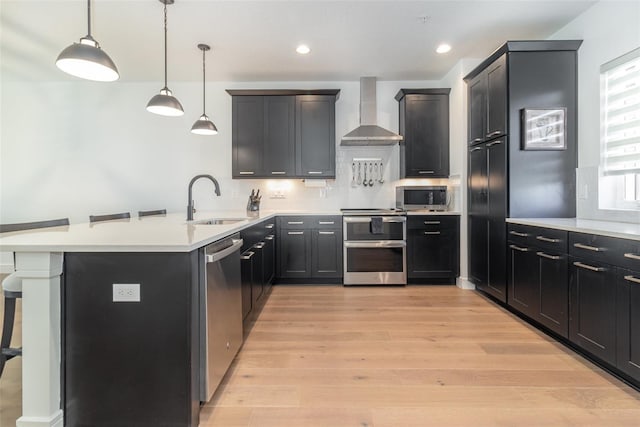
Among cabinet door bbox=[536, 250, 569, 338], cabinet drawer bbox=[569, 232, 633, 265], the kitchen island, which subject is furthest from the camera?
cabinet door bbox=[536, 250, 569, 338]

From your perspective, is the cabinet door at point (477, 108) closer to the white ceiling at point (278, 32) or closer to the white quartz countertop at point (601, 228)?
the white ceiling at point (278, 32)

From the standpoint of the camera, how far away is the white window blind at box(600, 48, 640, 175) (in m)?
2.33

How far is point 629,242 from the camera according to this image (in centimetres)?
172

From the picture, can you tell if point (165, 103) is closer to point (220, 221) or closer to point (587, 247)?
point (220, 221)

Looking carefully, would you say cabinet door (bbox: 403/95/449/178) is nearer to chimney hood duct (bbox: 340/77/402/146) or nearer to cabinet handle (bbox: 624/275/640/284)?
chimney hood duct (bbox: 340/77/402/146)

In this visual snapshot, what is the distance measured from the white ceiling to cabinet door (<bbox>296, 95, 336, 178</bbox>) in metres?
0.41

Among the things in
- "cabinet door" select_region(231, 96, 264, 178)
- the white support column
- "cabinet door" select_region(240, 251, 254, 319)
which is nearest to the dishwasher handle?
"cabinet door" select_region(240, 251, 254, 319)

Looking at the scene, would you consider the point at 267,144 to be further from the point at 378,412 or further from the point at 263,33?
the point at 378,412

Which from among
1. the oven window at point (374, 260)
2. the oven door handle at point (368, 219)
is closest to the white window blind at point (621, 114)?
the oven door handle at point (368, 219)

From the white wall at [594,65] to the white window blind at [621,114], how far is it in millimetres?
54

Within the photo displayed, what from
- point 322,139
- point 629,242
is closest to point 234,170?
point 322,139

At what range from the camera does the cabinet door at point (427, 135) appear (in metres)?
4.10

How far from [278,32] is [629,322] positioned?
3.48 meters

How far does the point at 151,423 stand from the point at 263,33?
10.6ft
